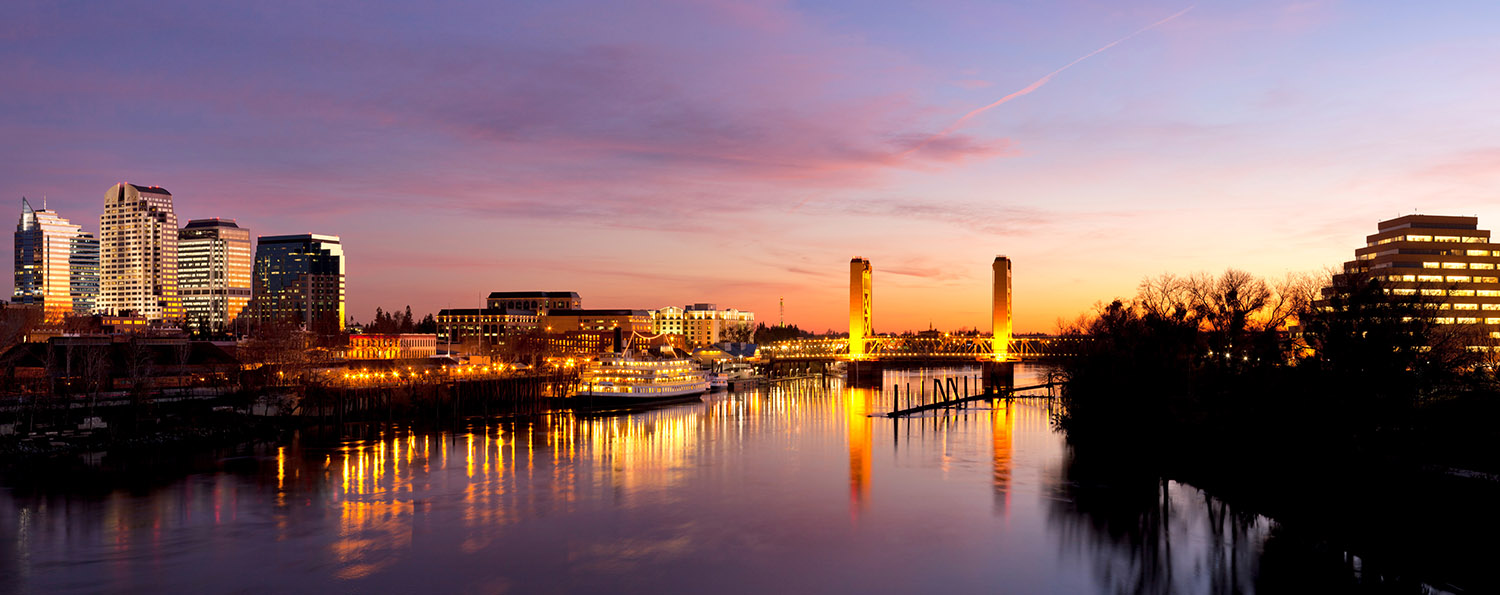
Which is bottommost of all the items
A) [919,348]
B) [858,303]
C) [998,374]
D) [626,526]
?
[626,526]

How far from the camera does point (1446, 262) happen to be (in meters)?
108

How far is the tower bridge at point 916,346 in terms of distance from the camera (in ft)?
436

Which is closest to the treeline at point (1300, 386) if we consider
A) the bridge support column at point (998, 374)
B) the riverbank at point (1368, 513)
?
the riverbank at point (1368, 513)

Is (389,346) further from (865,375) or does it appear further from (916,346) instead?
(916,346)

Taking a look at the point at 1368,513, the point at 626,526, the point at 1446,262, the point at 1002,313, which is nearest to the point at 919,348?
the point at 1002,313

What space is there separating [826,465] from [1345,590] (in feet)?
85.6

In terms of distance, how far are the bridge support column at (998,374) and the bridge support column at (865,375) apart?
14.7m

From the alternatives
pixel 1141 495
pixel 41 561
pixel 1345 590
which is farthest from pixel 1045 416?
pixel 41 561

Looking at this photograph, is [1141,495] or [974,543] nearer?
[974,543]

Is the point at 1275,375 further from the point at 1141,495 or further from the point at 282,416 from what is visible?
the point at 282,416

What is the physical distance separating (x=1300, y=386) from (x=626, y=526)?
25.9 meters

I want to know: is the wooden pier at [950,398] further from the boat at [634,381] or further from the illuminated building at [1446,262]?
the illuminated building at [1446,262]

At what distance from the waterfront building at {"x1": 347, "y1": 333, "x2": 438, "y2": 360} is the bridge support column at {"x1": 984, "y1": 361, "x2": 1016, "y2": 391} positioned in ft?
264

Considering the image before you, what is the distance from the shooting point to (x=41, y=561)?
91.9 feet
